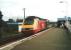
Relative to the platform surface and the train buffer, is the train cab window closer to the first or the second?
the train buffer

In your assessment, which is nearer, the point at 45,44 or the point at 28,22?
the point at 45,44

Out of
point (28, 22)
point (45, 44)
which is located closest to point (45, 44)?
point (45, 44)

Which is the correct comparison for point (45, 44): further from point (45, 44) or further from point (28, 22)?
point (28, 22)

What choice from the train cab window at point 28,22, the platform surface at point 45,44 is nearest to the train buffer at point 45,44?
the platform surface at point 45,44

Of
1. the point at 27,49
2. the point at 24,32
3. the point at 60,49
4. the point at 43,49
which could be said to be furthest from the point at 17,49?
the point at 24,32

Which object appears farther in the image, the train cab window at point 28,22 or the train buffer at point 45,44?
the train cab window at point 28,22

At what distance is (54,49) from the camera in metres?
16.0

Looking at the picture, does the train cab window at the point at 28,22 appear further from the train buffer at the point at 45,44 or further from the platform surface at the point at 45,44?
the platform surface at the point at 45,44

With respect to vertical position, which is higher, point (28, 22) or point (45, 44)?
point (28, 22)

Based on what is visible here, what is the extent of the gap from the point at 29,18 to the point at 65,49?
1013 inches

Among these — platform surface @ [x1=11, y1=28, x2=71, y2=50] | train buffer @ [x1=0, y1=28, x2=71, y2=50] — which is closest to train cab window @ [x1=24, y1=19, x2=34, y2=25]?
train buffer @ [x1=0, y1=28, x2=71, y2=50]

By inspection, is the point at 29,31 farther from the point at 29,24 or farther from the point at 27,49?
the point at 27,49

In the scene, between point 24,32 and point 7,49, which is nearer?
point 7,49

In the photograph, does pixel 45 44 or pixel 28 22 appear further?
pixel 28 22
